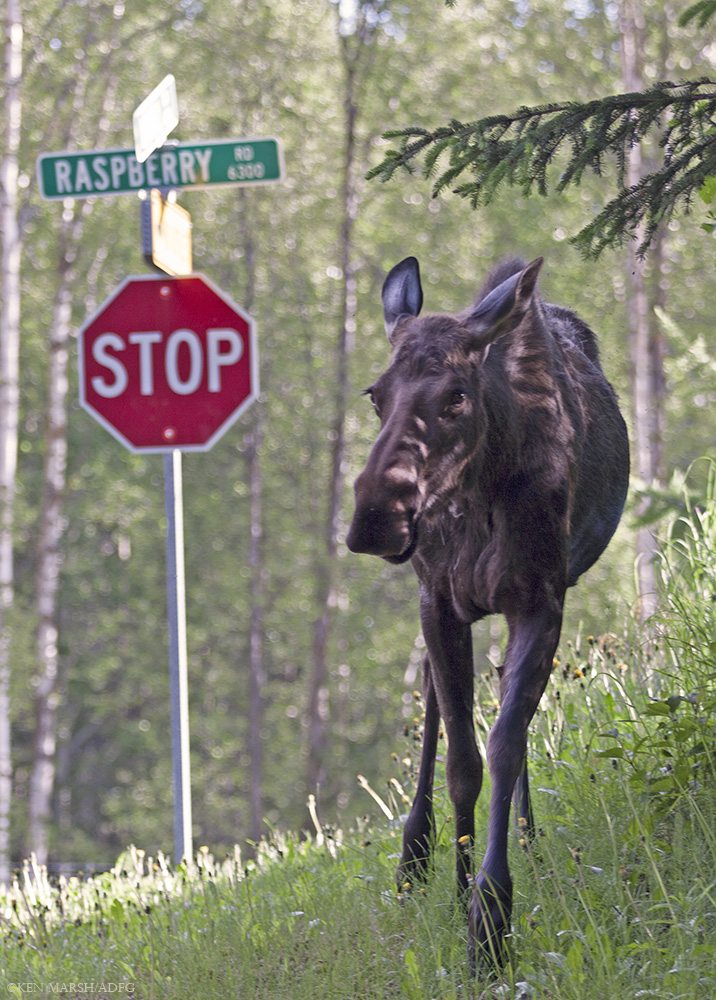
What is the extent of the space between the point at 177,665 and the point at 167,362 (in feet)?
4.71

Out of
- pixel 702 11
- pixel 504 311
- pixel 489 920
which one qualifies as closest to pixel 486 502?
pixel 504 311

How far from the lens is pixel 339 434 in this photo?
996 inches

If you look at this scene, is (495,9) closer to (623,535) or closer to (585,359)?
(623,535)

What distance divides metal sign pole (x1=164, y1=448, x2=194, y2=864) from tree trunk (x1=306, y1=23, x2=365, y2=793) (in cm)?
1730

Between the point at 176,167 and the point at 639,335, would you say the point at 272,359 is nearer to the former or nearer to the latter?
the point at 639,335

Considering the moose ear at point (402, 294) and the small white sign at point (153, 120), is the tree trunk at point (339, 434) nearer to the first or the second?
the small white sign at point (153, 120)

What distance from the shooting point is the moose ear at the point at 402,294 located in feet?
16.3

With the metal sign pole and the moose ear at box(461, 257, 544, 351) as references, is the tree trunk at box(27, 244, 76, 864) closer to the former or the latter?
the metal sign pole

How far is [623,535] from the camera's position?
82.0 ft

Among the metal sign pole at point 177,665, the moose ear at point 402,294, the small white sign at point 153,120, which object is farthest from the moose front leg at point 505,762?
the small white sign at point 153,120

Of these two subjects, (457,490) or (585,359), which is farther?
(585,359)

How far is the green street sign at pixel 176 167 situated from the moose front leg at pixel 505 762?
3703mm

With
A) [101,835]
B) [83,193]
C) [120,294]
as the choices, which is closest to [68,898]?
[120,294]

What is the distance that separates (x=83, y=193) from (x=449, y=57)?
852 inches
